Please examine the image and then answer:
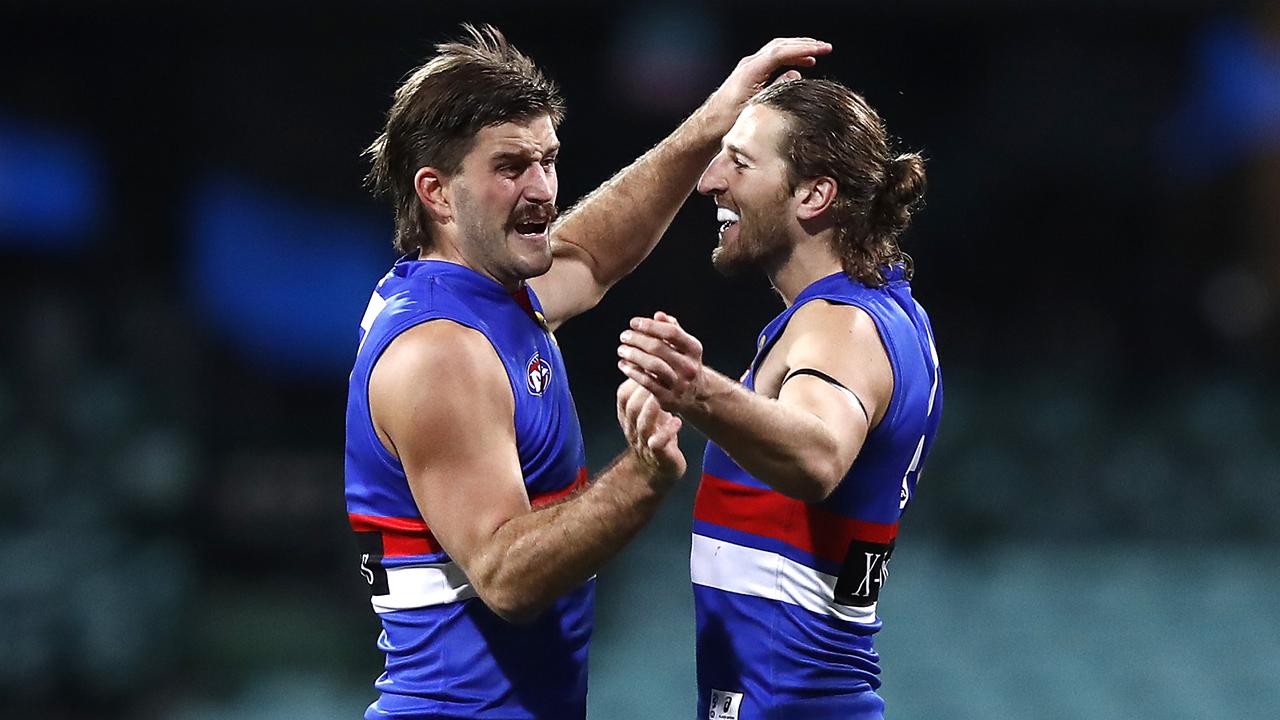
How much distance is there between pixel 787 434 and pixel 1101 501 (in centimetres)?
903

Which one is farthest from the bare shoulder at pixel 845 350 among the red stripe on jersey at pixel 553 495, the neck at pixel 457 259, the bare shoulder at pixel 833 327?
the neck at pixel 457 259

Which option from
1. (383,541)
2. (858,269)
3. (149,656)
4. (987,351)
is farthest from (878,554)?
(987,351)

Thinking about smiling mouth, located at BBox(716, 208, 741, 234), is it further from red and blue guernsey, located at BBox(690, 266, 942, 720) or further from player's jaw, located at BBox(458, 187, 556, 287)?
player's jaw, located at BBox(458, 187, 556, 287)

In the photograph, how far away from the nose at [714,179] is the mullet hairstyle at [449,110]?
18.5 inches

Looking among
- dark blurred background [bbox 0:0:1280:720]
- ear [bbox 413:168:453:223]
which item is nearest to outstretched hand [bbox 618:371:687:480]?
ear [bbox 413:168:453:223]

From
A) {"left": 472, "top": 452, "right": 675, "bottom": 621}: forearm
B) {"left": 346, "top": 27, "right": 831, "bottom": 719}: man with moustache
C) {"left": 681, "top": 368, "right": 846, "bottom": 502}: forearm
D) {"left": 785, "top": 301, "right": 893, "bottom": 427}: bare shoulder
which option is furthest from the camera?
{"left": 785, "top": 301, "right": 893, "bottom": 427}: bare shoulder

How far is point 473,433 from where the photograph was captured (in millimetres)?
3621

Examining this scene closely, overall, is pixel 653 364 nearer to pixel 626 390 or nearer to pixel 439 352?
pixel 626 390

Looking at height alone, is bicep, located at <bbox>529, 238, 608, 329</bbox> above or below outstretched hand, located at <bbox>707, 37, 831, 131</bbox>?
below

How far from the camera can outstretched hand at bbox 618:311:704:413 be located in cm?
318

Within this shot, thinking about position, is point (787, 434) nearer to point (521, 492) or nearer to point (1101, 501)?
point (521, 492)

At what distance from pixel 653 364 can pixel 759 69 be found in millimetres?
1637

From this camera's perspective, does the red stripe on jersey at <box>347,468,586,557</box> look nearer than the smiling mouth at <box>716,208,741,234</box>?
Yes

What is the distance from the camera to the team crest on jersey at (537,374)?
3.90 meters
